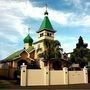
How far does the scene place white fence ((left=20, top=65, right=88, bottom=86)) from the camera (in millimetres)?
35656

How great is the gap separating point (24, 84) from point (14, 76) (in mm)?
15971

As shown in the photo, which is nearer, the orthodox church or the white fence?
the white fence

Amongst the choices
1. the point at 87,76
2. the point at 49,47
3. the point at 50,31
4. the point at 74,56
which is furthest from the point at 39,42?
the point at 87,76

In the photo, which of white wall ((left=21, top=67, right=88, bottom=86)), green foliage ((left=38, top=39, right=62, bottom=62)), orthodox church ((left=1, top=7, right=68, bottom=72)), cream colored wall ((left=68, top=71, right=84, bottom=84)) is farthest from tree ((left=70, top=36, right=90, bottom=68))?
white wall ((left=21, top=67, right=88, bottom=86))

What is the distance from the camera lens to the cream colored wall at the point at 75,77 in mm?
39812

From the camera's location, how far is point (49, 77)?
3766cm

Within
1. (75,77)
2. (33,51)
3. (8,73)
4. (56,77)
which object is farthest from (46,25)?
(56,77)

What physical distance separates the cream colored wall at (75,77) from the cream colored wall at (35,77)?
5.11 meters

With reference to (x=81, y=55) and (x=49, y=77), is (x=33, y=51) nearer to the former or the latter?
(x=81, y=55)

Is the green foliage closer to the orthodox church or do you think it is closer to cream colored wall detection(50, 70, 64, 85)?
the orthodox church

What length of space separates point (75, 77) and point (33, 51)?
71.5 feet

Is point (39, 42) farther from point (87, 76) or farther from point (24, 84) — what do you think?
point (24, 84)

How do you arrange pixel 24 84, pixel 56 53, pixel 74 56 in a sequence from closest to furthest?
pixel 24 84 → pixel 56 53 → pixel 74 56

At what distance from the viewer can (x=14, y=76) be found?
167 feet
